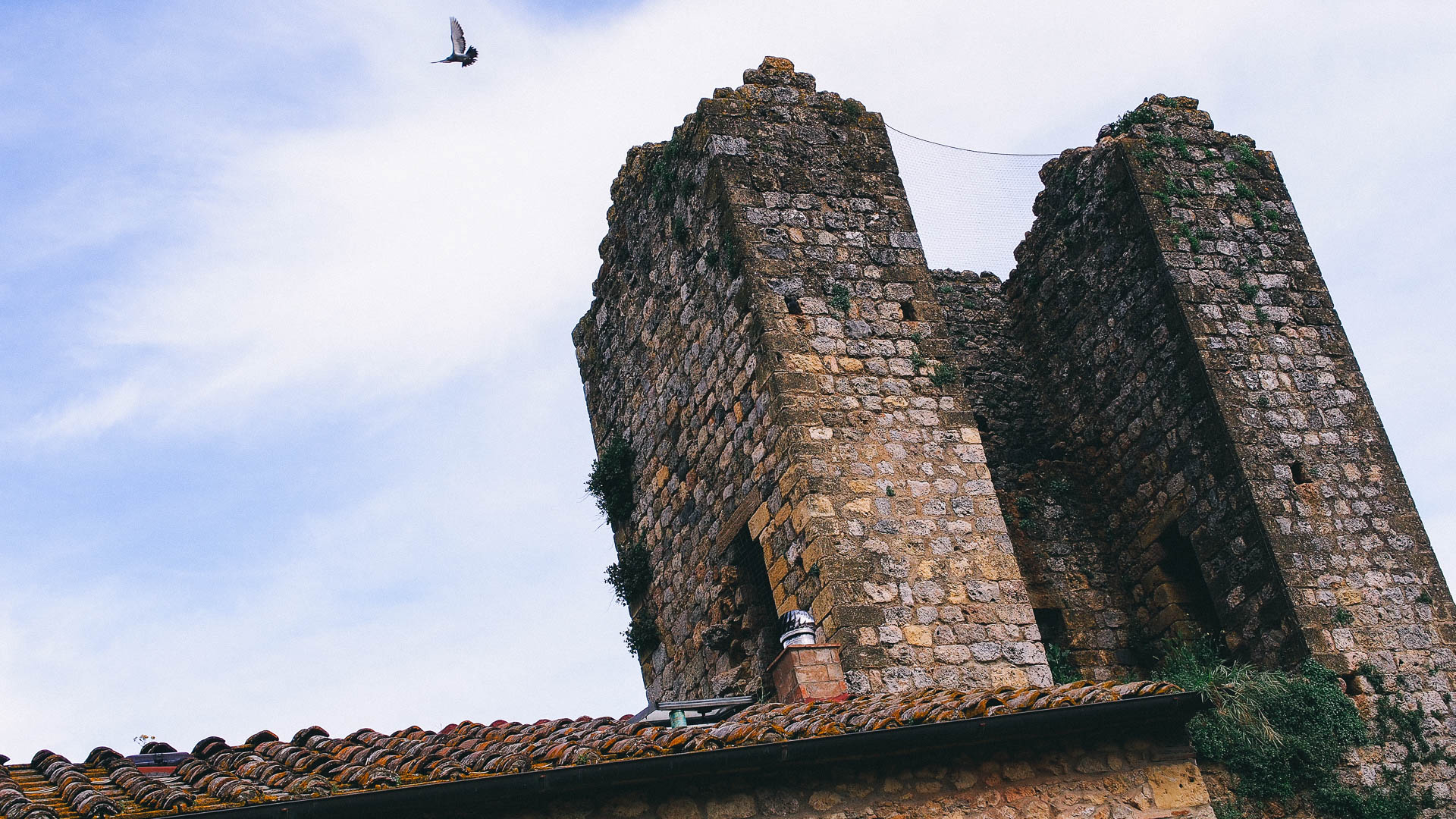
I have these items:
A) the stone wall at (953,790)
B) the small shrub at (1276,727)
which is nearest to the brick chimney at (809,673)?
the stone wall at (953,790)

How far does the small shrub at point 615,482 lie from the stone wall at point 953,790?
6029 millimetres

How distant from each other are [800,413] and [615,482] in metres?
3.20

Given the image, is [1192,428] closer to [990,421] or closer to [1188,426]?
[1188,426]

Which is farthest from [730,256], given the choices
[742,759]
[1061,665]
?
[742,759]

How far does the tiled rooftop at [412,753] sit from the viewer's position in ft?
22.3

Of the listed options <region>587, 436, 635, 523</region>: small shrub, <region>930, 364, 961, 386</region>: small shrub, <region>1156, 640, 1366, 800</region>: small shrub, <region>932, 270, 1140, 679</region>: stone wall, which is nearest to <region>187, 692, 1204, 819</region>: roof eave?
<region>1156, 640, 1366, 800</region>: small shrub

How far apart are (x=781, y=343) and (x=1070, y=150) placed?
14.0 feet

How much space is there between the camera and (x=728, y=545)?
11.8 metres

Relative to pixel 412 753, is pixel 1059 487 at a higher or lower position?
higher

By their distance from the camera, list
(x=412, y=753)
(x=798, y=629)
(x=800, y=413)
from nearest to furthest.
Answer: (x=412, y=753) < (x=798, y=629) < (x=800, y=413)

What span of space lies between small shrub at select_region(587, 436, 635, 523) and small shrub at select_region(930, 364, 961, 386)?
3166 mm

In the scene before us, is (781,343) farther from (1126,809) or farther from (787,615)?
(1126,809)

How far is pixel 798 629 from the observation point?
10.1 m

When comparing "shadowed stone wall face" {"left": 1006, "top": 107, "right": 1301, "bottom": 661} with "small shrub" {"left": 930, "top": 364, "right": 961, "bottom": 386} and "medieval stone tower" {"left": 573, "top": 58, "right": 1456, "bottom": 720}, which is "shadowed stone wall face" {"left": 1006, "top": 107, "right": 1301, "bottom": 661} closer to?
"medieval stone tower" {"left": 573, "top": 58, "right": 1456, "bottom": 720}
